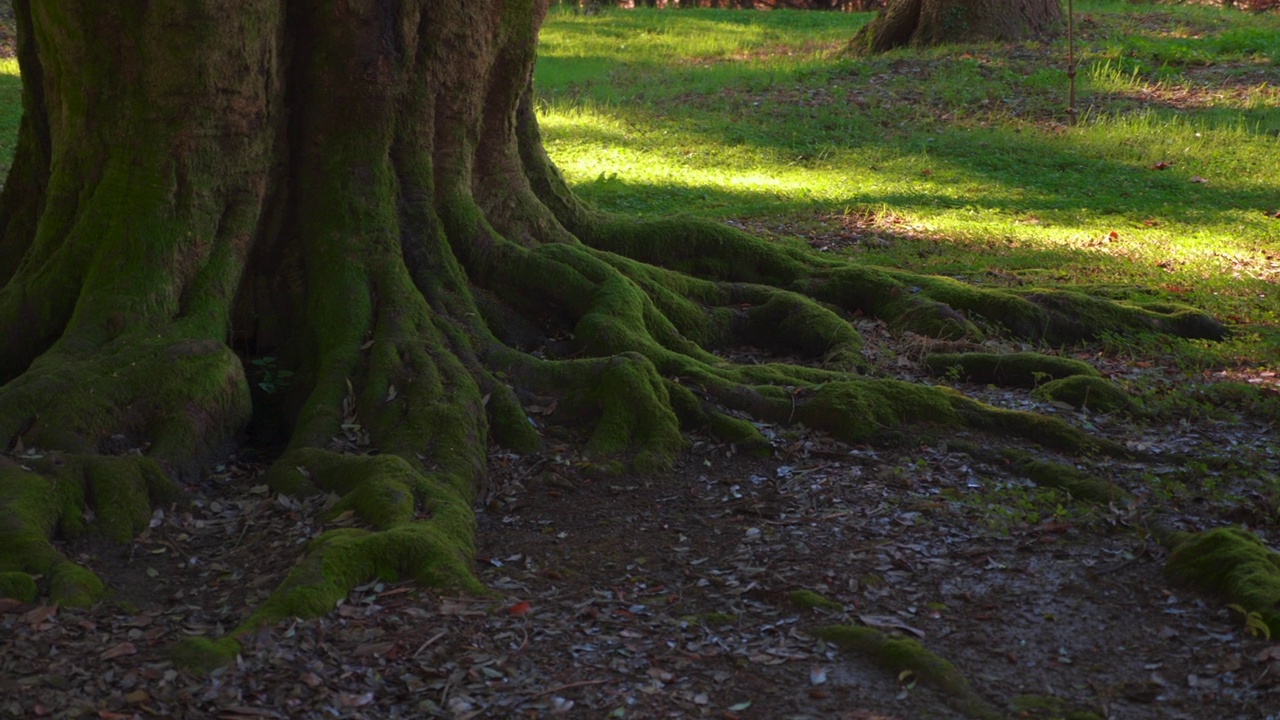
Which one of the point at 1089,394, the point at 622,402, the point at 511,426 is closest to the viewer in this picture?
the point at 511,426

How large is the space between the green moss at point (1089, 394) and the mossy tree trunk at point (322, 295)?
2.31ft

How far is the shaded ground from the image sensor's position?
3766mm

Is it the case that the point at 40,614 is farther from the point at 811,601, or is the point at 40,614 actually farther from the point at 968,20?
the point at 968,20

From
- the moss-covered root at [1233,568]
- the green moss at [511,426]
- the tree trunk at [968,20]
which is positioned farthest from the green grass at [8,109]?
the tree trunk at [968,20]

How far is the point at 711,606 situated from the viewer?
4500 mm

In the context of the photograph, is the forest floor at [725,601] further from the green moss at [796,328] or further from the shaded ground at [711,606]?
the green moss at [796,328]

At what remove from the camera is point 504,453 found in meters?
5.76

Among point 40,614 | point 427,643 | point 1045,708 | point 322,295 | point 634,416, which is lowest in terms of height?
point 1045,708

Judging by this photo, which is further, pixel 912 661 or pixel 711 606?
pixel 711 606

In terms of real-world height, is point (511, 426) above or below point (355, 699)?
above

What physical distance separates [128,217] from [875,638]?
404 centimetres

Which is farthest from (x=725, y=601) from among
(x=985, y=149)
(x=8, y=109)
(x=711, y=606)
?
(x=8, y=109)

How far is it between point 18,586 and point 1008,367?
559 centimetres

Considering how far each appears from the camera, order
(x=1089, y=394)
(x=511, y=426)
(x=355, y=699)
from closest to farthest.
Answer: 1. (x=355, y=699)
2. (x=511, y=426)
3. (x=1089, y=394)
